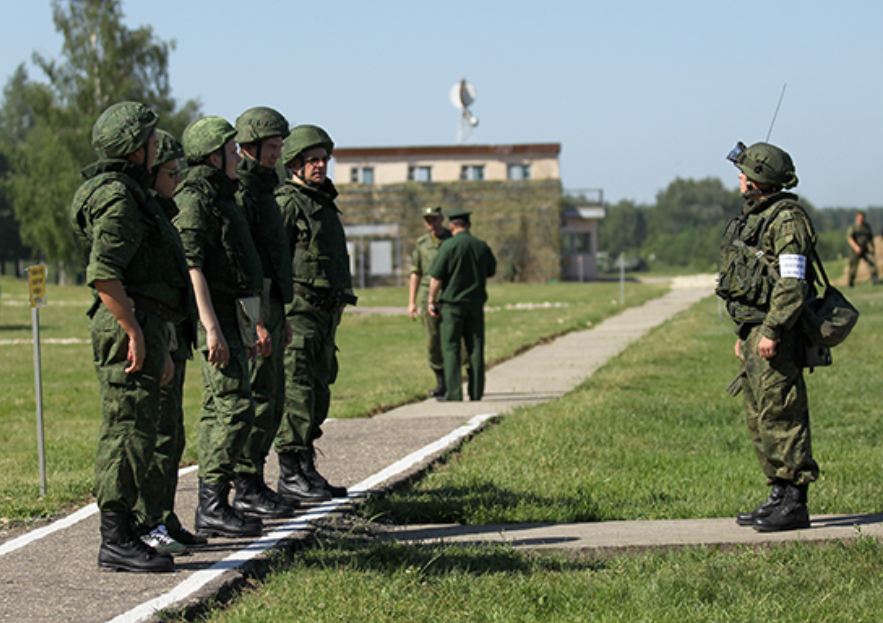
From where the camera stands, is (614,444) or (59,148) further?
(59,148)

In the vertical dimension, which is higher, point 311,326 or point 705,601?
point 311,326

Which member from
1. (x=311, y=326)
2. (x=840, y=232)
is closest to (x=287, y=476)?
(x=311, y=326)

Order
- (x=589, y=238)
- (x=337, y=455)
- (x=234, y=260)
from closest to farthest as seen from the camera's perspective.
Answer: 1. (x=234, y=260)
2. (x=337, y=455)
3. (x=589, y=238)

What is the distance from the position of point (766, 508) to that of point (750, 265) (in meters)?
1.24

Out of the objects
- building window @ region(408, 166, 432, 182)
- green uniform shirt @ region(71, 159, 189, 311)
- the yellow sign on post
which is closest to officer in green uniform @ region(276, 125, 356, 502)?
green uniform shirt @ region(71, 159, 189, 311)

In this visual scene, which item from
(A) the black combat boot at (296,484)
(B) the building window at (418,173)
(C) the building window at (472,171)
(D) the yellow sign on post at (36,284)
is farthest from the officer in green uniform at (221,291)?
(C) the building window at (472,171)

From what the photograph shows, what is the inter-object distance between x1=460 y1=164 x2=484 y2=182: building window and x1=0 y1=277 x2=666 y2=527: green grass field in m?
25.0

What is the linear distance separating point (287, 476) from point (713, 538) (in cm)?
258

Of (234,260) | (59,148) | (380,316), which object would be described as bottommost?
(380,316)

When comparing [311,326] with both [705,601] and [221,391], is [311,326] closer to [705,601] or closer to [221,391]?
[221,391]

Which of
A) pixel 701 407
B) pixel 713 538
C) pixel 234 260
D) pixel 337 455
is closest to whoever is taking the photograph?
pixel 713 538

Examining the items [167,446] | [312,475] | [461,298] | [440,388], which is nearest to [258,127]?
[167,446]

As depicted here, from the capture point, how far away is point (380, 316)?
97.8 ft

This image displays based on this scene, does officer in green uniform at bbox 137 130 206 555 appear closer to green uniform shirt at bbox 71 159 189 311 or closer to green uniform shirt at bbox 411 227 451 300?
green uniform shirt at bbox 71 159 189 311
